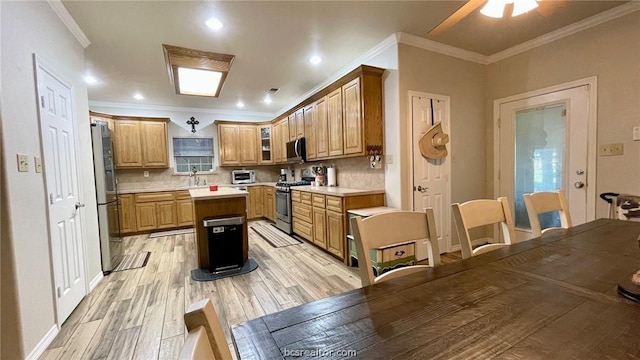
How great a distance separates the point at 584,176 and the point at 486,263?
9.40 feet

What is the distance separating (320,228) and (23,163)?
2885 millimetres

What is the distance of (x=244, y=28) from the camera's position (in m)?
2.81

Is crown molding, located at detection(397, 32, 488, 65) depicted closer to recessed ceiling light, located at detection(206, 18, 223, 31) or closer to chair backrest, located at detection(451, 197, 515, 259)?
recessed ceiling light, located at detection(206, 18, 223, 31)

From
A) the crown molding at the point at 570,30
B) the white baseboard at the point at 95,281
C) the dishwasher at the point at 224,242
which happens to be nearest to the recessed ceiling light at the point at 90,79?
the white baseboard at the point at 95,281

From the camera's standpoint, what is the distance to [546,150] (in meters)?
3.33

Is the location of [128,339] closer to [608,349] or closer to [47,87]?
[47,87]

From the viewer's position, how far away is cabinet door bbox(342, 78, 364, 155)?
3262 mm

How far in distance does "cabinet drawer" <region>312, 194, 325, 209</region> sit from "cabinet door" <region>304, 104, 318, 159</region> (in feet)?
2.61

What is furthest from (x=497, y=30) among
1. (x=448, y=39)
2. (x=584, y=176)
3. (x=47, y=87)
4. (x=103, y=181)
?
(x=103, y=181)

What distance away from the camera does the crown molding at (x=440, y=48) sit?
3.08 metres

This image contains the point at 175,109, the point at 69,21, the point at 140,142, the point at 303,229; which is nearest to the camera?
the point at 69,21

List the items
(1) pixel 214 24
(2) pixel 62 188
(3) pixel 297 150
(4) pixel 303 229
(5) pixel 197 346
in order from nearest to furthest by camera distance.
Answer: (5) pixel 197 346, (2) pixel 62 188, (1) pixel 214 24, (4) pixel 303 229, (3) pixel 297 150

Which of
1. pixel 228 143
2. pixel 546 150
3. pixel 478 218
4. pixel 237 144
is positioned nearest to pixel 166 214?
pixel 228 143

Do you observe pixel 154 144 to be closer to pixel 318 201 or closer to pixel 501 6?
pixel 318 201
